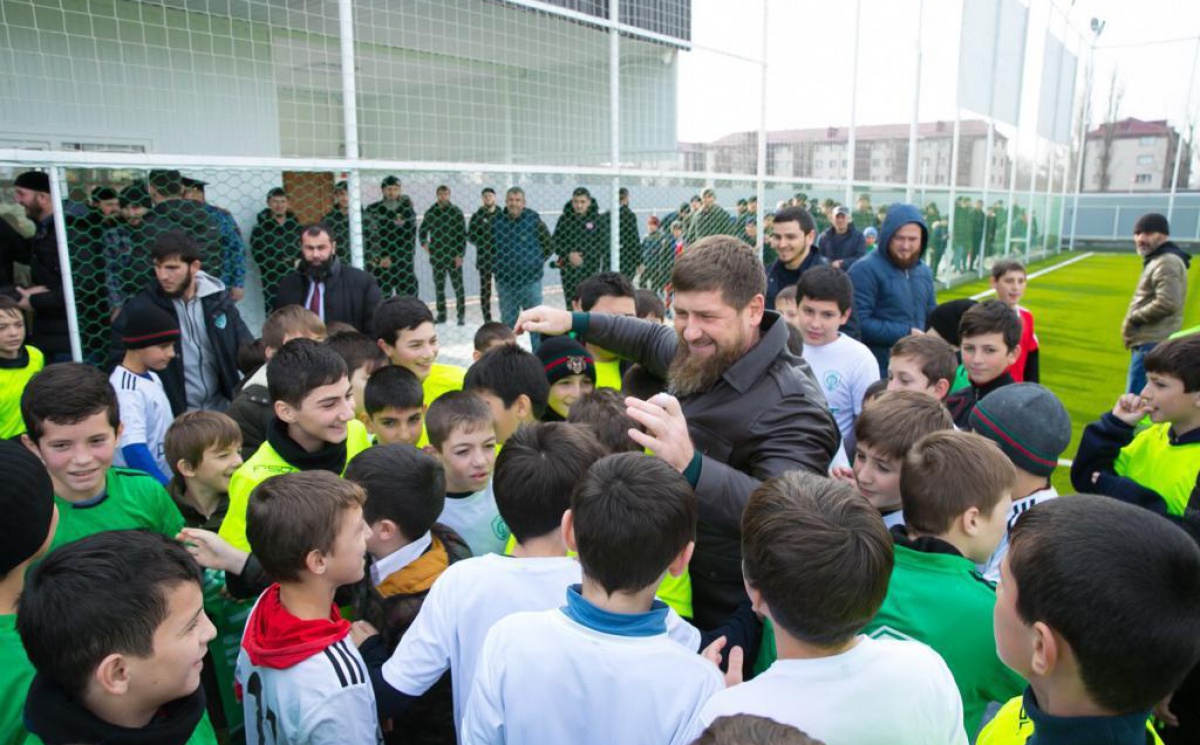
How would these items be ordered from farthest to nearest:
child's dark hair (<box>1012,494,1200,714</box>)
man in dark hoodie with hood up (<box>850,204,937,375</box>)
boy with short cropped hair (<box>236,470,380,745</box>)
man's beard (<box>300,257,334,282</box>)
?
man in dark hoodie with hood up (<box>850,204,937,375</box>) → man's beard (<box>300,257,334,282</box>) → boy with short cropped hair (<box>236,470,380,745</box>) → child's dark hair (<box>1012,494,1200,714</box>)

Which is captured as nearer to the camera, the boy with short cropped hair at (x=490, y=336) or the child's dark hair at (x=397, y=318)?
the child's dark hair at (x=397, y=318)

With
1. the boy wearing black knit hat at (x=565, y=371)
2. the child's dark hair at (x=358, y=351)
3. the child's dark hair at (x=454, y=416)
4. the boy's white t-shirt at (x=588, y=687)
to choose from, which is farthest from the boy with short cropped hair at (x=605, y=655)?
the child's dark hair at (x=358, y=351)

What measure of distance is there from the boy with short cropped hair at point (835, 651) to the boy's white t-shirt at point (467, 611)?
39 cm

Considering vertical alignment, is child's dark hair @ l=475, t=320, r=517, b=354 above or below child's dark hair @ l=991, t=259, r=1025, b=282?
below

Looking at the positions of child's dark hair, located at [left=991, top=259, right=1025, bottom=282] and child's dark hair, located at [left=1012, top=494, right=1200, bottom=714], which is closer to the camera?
child's dark hair, located at [left=1012, top=494, right=1200, bottom=714]

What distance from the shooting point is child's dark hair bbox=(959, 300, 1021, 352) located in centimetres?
338

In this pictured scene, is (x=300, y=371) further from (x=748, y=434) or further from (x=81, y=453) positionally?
(x=748, y=434)

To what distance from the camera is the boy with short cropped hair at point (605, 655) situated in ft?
4.49

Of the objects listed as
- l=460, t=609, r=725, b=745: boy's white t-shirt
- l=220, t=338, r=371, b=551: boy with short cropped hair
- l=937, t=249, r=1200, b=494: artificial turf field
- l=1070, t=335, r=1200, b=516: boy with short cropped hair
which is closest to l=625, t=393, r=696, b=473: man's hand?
l=460, t=609, r=725, b=745: boy's white t-shirt

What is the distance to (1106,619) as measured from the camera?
1102mm

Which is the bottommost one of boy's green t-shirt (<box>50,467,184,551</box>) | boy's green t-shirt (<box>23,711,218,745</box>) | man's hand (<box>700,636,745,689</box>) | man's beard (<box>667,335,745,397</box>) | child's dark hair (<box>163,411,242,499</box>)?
boy's green t-shirt (<box>23,711,218,745</box>)

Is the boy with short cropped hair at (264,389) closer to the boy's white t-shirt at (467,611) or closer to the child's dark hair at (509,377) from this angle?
the child's dark hair at (509,377)

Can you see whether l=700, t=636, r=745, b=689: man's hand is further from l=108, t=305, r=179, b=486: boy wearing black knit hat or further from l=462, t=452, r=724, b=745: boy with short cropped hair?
l=108, t=305, r=179, b=486: boy wearing black knit hat

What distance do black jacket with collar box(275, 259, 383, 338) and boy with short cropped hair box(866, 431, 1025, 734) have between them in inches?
142
